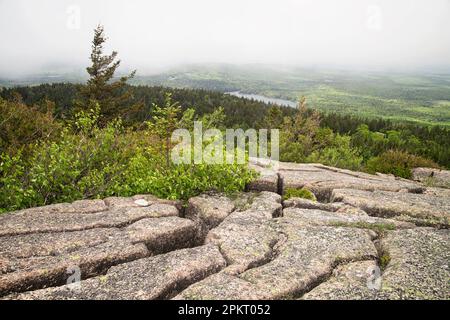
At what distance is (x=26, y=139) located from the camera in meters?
14.3

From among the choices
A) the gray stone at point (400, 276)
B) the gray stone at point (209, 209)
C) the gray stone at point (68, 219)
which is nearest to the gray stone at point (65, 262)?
the gray stone at point (68, 219)

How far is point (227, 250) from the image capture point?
628 centimetres

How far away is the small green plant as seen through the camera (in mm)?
10025

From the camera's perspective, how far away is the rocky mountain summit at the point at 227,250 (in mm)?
5074

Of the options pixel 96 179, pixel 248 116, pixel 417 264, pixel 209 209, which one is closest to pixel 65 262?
pixel 209 209

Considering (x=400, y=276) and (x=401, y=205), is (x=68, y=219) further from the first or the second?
(x=401, y=205)

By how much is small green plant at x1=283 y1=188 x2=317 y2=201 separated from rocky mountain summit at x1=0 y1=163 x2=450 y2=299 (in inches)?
25.4

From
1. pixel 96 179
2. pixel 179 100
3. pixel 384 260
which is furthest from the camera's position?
pixel 179 100

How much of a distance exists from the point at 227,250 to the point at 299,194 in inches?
176

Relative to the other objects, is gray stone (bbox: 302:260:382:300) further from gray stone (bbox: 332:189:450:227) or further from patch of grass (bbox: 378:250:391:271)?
gray stone (bbox: 332:189:450:227)

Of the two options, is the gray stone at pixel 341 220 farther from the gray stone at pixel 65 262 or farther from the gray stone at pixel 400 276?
the gray stone at pixel 65 262
